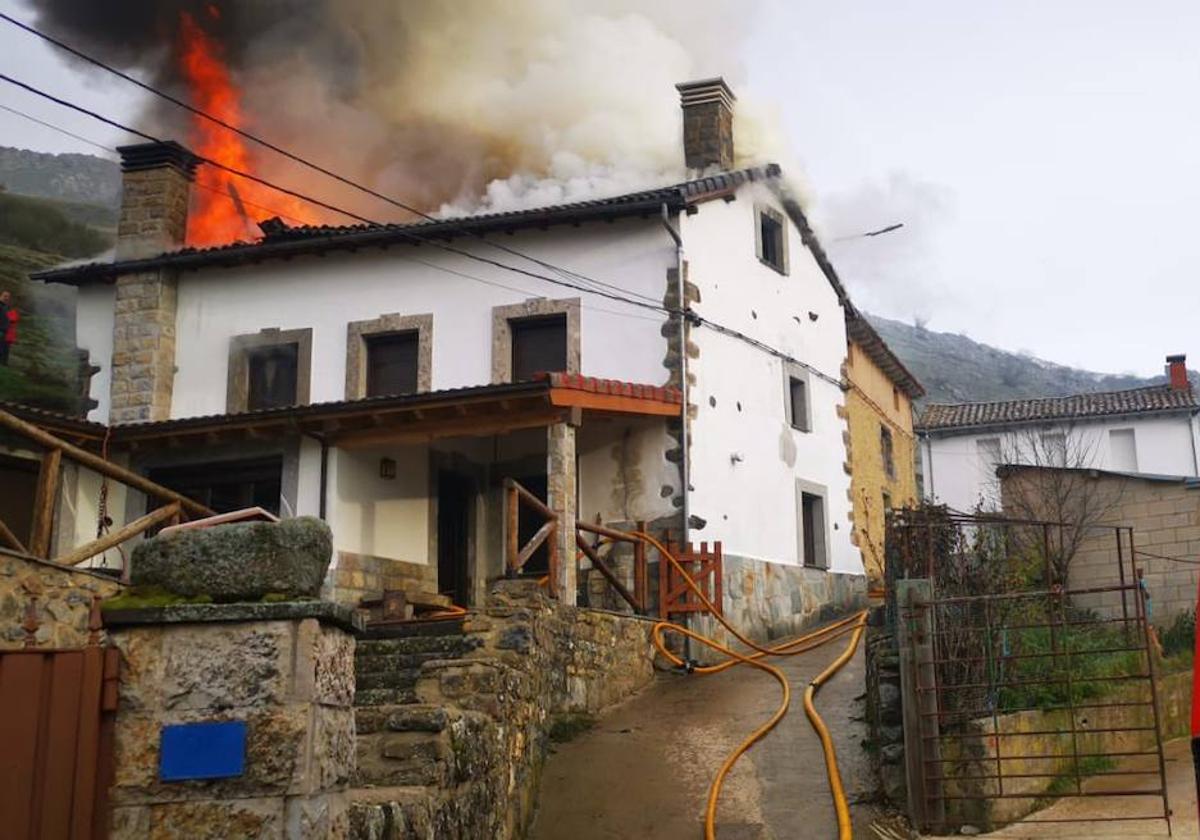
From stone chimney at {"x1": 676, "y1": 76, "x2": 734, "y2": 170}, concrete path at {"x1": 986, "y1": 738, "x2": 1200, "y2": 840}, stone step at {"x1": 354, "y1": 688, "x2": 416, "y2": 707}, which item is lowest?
concrete path at {"x1": 986, "y1": 738, "x2": 1200, "y2": 840}

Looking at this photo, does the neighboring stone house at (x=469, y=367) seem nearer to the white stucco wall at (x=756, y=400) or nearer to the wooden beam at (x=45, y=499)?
the white stucco wall at (x=756, y=400)

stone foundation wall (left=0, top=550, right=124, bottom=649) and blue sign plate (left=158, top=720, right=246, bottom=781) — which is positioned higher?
stone foundation wall (left=0, top=550, right=124, bottom=649)

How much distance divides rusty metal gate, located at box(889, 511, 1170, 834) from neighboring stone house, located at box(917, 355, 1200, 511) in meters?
19.6

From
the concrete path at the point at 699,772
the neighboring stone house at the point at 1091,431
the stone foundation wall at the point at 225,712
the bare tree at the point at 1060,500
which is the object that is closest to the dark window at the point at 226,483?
the concrete path at the point at 699,772

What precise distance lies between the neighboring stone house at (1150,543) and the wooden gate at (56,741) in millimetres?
15424

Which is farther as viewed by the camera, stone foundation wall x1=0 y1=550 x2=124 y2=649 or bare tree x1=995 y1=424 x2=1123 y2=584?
bare tree x1=995 y1=424 x2=1123 y2=584

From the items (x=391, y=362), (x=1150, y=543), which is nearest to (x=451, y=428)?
(x=391, y=362)

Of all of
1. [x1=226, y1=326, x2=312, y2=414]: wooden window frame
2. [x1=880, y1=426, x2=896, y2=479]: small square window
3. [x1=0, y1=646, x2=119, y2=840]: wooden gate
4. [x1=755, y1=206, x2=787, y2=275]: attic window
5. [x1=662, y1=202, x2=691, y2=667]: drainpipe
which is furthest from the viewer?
[x1=880, y1=426, x2=896, y2=479]: small square window

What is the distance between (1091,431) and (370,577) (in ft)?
77.7

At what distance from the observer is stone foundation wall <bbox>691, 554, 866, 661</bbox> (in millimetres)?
15117

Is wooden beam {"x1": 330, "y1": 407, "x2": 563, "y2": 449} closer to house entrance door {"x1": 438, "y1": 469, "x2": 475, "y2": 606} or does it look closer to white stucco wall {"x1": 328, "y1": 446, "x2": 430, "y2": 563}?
white stucco wall {"x1": 328, "y1": 446, "x2": 430, "y2": 563}

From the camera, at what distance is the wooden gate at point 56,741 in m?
3.83

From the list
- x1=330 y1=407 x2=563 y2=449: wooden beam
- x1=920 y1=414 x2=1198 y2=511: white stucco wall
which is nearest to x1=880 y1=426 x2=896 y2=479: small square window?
x1=920 y1=414 x2=1198 y2=511: white stucco wall

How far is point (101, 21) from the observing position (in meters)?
22.8
